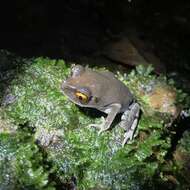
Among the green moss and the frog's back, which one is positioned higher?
the frog's back

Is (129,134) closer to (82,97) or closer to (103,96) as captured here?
(103,96)

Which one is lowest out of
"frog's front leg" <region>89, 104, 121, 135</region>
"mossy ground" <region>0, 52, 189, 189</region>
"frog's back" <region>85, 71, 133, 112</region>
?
"mossy ground" <region>0, 52, 189, 189</region>

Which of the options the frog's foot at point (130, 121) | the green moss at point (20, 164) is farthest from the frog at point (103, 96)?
the green moss at point (20, 164)

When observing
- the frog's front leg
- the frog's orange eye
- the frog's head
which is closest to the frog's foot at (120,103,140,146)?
the frog's front leg

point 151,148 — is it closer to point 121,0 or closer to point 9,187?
point 9,187

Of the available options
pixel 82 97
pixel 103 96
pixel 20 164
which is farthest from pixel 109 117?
pixel 20 164

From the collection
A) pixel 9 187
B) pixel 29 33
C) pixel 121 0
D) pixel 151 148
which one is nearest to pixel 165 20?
pixel 121 0

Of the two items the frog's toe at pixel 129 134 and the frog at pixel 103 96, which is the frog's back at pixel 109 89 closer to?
the frog at pixel 103 96

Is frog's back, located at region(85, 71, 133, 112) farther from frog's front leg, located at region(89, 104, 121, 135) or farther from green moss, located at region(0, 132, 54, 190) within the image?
green moss, located at region(0, 132, 54, 190)
